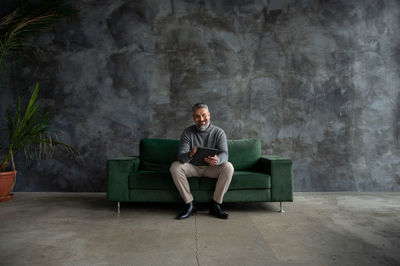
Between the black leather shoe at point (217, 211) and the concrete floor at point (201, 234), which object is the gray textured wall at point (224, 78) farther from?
the black leather shoe at point (217, 211)

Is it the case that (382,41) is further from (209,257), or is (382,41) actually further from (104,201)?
(104,201)

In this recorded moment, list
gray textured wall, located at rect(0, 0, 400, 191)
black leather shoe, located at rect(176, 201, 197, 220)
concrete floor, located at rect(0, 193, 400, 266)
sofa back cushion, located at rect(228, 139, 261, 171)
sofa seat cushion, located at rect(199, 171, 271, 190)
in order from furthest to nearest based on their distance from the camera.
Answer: gray textured wall, located at rect(0, 0, 400, 191), sofa back cushion, located at rect(228, 139, 261, 171), sofa seat cushion, located at rect(199, 171, 271, 190), black leather shoe, located at rect(176, 201, 197, 220), concrete floor, located at rect(0, 193, 400, 266)

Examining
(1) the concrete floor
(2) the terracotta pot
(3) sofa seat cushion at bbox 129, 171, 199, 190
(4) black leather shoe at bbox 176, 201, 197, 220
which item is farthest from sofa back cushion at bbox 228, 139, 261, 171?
(2) the terracotta pot

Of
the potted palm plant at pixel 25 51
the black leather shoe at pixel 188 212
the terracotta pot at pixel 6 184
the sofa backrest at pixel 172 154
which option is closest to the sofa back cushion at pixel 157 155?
the sofa backrest at pixel 172 154

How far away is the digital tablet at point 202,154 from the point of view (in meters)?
2.67

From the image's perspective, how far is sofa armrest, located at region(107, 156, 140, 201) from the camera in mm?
2943

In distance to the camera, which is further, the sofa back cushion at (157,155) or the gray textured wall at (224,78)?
the gray textured wall at (224,78)

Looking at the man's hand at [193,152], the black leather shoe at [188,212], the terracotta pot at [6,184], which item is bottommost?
the black leather shoe at [188,212]

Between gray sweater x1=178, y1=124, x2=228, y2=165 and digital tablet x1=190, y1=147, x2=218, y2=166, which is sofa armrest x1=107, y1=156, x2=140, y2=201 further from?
digital tablet x1=190, y1=147, x2=218, y2=166

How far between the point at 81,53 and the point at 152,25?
109 centimetres

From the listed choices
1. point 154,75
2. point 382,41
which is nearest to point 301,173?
point 382,41

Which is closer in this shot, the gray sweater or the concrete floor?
the concrete floor

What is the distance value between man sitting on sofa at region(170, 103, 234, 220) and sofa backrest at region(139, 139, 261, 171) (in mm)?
495

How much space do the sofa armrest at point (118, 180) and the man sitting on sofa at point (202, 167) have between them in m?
0.52
